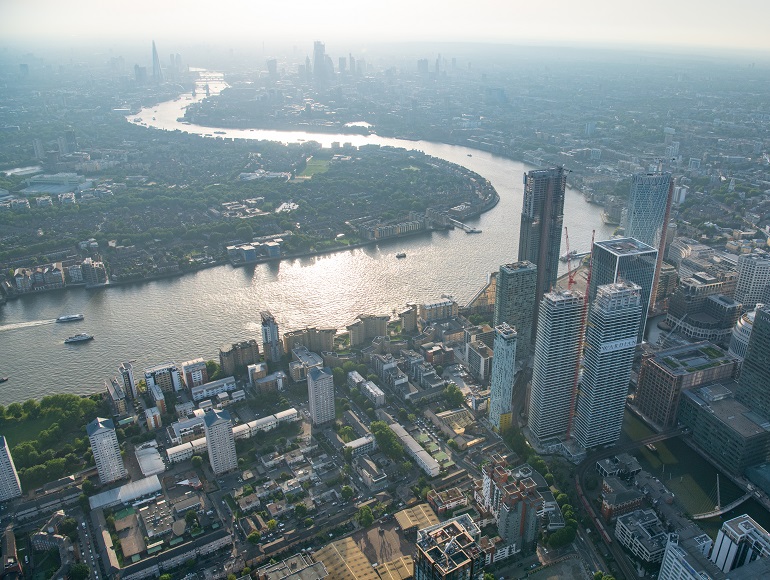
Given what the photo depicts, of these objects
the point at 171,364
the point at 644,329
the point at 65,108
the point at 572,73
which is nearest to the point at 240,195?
the point at 171,364

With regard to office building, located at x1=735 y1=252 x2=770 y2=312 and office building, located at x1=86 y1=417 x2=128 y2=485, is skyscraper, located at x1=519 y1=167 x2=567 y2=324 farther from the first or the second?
office building, located at x1=86 y1=417 x2=128 y2=485

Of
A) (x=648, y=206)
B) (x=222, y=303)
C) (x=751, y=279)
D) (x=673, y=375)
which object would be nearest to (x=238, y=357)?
(x=222, y=303)

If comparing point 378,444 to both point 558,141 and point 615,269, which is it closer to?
point 615,269

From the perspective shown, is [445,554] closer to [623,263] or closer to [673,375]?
[673,375]

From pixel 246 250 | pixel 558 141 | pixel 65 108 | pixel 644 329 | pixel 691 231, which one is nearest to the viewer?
pixel 644 329

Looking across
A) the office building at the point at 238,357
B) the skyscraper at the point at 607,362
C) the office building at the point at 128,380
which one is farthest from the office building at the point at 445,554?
the office building at the point at 128,380

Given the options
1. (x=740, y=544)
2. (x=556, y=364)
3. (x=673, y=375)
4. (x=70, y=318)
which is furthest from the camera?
(x=70, y=318)

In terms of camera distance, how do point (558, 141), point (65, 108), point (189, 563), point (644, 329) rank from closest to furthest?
point (189, 563) < point (644, 329) < point (558, 141) < point (65, 108)
